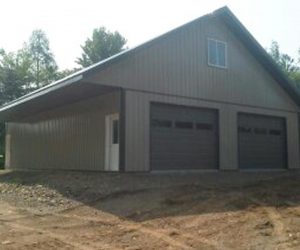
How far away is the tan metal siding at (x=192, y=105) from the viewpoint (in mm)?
16875

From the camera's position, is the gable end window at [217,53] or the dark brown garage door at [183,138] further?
the gable end window at [217,53]

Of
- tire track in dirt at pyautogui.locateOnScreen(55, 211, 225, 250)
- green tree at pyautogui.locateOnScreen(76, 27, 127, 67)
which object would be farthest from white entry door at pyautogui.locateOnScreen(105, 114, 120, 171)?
green tree at pyautogui.locateOnScreen(76, 27, 127, 67)

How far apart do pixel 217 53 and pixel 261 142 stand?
178 inches

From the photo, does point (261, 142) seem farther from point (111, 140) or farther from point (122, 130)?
point (122, 130)

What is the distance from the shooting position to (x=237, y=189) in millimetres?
13602

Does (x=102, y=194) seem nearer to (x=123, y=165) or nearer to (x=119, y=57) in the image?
(x=123, y=165)

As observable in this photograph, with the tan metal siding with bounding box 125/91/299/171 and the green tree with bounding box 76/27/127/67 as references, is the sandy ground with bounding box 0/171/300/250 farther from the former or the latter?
the green tree with bounding box 76/27/127/67

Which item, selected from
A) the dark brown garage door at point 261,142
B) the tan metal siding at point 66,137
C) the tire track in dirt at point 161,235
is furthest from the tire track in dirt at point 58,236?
the dark brown garage door at point 261,142

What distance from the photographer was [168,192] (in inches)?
518

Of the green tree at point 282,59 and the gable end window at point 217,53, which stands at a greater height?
the green tree at point 282,59

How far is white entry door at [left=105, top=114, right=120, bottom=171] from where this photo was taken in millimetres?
17969

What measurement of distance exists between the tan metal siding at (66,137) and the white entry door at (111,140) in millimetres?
236

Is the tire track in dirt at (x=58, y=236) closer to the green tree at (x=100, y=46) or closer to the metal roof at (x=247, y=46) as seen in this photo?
the metal roof at (x=247, y=46)

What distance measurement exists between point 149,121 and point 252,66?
22.1 ft
